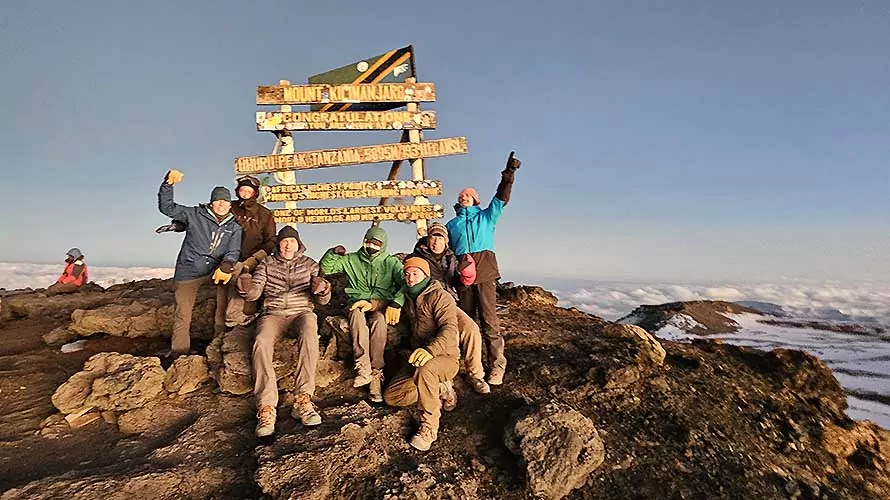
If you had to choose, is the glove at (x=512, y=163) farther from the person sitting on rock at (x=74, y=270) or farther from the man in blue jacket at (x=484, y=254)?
the person sitting on rock at (x=74, y=270)

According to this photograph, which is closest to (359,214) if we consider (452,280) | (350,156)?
(350,156)

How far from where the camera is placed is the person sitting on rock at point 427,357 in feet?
17.3

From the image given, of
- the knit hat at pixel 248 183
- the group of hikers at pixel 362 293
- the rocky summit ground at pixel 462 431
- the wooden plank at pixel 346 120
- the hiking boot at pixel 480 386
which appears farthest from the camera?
the wooden plank at pixel 346 120

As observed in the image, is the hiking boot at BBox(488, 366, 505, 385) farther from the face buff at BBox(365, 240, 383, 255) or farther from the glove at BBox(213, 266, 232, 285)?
the glove at BBox(213, 266, 232, 285)

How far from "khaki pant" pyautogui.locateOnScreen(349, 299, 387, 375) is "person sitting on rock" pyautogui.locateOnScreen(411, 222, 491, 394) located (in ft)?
3.05

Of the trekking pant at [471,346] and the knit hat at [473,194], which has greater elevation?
the knit hat at [473,194]

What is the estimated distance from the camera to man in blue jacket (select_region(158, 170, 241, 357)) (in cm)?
696

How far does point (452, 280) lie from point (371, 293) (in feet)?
3.85

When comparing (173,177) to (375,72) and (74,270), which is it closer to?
(375,72)

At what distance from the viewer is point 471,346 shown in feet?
20.3

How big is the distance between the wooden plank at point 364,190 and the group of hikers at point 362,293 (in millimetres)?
2753

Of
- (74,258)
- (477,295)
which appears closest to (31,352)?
(74,258)

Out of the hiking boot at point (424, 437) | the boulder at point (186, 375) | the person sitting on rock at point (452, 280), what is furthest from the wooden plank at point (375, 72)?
the hiking boot at point (424, 437)

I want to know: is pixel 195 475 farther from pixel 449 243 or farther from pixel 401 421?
pixel 449 243
